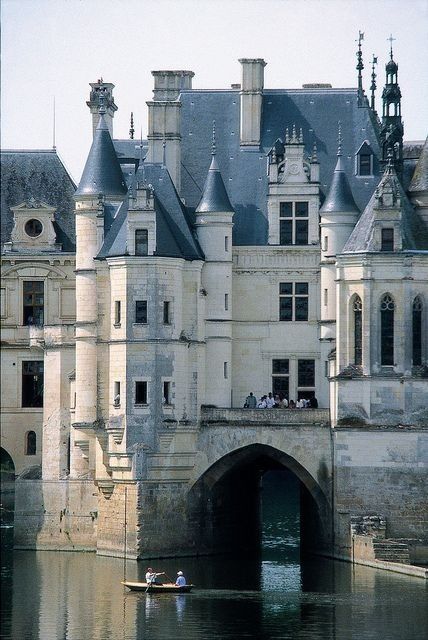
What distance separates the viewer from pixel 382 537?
303 ft

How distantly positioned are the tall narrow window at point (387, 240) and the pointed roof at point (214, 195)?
6404 millimetres

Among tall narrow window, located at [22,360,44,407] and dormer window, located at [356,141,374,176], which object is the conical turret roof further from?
tall narrow window, located at [22,360,44,407]

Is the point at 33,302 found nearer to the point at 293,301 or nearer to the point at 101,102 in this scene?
the point at 101,102

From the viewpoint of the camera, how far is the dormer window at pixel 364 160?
326 ft

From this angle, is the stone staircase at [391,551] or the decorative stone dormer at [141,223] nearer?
the stone staircase at [391,551]

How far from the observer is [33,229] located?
105438 mm

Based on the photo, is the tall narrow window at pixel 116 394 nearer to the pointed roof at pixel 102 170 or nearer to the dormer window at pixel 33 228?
the pointed roof at pixel 102 170

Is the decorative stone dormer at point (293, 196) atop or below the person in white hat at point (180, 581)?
atop

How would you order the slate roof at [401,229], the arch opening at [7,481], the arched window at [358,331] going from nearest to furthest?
the arched window at [358,331] → the slate roof at [401,229] → the arch opening at [7,481]

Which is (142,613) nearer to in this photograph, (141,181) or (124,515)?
(124,515)

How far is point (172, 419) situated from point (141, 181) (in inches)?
336

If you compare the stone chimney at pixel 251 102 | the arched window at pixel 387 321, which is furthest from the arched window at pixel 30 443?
the arched window at pixel 387 321

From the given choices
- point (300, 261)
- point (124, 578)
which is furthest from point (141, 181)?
point (124, 578)

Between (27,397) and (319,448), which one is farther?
(27,397)
